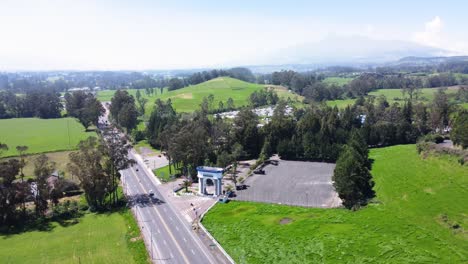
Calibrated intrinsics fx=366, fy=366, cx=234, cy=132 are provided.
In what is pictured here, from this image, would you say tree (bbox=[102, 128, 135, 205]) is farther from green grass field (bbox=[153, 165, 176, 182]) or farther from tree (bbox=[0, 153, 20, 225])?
tree (bbox=[0, 153, 20, 225])

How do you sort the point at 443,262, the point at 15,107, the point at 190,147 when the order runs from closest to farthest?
the point at 443,262
the point at 190,147
the point at 15,107

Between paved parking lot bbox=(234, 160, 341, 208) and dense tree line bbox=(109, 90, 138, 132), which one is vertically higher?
dense tree line bbox=(109, 90, 138, 132)

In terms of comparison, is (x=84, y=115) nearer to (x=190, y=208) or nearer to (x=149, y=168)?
(x=149, y=168)

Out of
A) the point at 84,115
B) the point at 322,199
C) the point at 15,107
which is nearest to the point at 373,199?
the point at 322,199

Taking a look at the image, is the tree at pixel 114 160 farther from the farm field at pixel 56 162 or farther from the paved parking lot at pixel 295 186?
the paved parking lot at pixel 295 186

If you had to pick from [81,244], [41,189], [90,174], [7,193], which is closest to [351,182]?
[81,244]

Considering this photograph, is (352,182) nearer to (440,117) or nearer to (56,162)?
(440,117)

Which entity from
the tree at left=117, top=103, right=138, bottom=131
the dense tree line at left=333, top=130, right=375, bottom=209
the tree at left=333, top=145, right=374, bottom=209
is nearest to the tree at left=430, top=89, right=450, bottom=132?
the dense tree line at left=333, top=130, right=375, bottom=209
